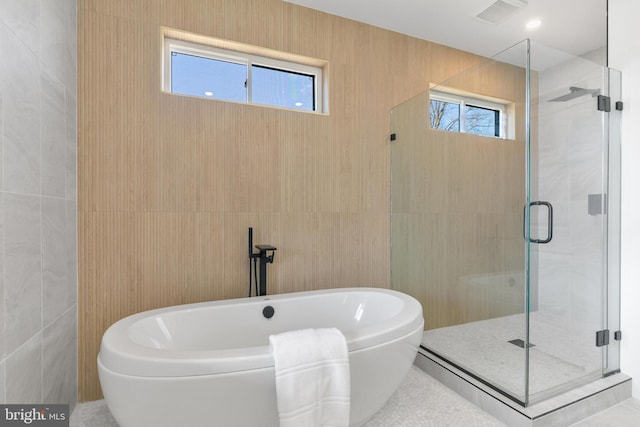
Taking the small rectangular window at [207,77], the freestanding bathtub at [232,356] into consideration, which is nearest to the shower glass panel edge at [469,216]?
the freestanding bathtub at [232,356]

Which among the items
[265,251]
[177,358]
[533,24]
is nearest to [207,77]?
[265,251]

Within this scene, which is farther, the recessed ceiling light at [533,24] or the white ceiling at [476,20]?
the recessed ceiling light at [533,24]

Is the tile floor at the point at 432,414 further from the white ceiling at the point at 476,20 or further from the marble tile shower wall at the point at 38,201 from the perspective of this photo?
the white ceiling at the point at 476,20

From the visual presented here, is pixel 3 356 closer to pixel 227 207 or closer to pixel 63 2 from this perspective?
pixel 227 207

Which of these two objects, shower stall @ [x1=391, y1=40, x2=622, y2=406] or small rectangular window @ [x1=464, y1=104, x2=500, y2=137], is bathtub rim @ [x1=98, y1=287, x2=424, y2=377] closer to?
shower stall @ [x1=391, y1=40, x2=622, y2=406]

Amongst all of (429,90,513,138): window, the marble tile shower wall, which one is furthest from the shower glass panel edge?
the marble tile shower wall

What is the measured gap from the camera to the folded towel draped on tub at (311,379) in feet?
3.81

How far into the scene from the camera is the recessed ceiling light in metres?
2.46

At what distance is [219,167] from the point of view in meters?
2.06

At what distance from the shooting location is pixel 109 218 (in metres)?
1.83

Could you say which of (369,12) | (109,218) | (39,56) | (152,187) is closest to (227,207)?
(152,187)

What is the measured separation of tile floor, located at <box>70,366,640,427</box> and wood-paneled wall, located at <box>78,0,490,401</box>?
19cm

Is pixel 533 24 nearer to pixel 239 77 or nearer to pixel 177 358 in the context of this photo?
pixel 239 77

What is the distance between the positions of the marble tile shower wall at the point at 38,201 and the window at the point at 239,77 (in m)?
0.55
